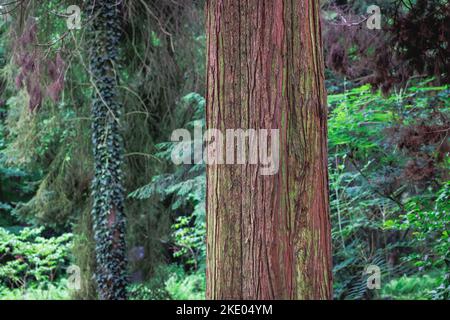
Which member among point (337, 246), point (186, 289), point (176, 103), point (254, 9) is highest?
point (176, 103)

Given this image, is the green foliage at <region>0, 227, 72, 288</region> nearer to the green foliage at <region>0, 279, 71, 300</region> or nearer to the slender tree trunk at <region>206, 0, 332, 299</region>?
the green foliage at <region>0, 279, 71, 300</region>

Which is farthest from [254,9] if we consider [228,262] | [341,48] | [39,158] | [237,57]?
[39,158]

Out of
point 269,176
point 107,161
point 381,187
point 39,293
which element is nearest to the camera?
point 269,176

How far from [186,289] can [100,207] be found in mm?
3176

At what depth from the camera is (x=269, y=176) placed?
3.43m

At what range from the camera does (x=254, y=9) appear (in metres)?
3.47

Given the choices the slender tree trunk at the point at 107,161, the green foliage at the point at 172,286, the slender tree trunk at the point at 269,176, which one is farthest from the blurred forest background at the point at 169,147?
the slender tree trunk at the point at 269,176

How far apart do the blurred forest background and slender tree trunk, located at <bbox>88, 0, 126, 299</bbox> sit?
363 millimetres

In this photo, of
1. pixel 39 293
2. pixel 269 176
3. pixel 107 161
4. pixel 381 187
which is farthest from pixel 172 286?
pixel 269 176

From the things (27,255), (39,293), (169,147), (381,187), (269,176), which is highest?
(169,147)

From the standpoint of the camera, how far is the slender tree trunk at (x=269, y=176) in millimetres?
3432

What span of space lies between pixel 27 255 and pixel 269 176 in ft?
33.8

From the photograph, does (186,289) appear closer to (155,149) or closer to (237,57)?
(155,149)

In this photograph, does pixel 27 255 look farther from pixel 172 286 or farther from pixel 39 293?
pixel 172 286
